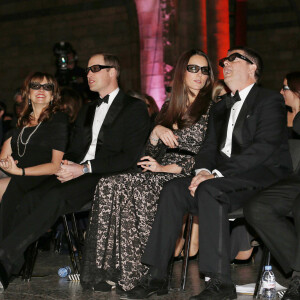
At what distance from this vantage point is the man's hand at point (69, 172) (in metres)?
4.57

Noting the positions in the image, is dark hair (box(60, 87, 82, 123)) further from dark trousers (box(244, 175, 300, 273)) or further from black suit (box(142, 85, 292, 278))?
dark trousers (box(244, 175, 300, 273))

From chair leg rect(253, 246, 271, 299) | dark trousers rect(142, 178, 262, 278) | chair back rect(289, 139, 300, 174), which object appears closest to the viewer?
dark trousers rect(142, 178, 262, 278)

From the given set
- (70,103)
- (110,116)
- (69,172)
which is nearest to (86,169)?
(69,172)

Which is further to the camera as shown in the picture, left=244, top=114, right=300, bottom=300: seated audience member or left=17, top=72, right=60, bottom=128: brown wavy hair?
left=17, top=72, right=60, bottom=128: brown wavy hair

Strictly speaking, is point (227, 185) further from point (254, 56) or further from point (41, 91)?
point (41, 91)

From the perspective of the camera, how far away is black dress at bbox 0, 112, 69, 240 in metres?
4.75

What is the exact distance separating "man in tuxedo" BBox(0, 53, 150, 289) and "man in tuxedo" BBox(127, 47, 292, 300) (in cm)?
65

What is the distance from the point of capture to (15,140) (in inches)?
197

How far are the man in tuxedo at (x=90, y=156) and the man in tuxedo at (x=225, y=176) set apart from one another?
647 mm

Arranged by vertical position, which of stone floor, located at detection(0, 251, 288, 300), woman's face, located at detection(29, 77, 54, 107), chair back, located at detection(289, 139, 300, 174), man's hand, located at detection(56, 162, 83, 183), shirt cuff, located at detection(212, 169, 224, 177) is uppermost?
woman's face, located at detection(29, 77, 54, 107)

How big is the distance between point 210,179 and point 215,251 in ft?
1.50

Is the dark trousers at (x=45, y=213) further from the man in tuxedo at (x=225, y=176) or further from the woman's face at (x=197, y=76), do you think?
the woman's face at (x=197, y=76)

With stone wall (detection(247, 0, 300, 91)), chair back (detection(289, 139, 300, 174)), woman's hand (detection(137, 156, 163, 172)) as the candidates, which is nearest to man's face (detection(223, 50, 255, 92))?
chair back (detection(289, 139, 300, 174))

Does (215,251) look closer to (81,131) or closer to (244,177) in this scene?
(244,177)
